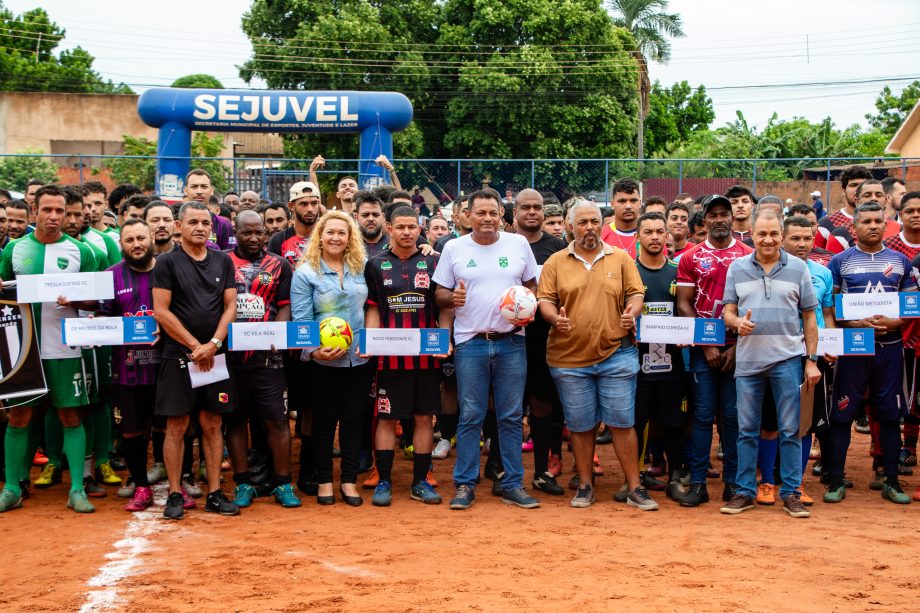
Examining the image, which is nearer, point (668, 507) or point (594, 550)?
point (594, 550)

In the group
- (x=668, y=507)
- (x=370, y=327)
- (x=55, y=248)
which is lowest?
(x=668, y=507)

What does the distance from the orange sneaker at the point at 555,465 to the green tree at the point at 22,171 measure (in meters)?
19.6

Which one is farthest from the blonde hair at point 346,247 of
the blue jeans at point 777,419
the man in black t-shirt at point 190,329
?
the blue jeans at point 777,419

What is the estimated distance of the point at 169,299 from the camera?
7.16 m

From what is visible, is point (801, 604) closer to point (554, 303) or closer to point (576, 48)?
point (554, 303)

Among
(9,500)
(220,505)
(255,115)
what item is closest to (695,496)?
(220,505)

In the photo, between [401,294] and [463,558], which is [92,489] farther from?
[463,558]

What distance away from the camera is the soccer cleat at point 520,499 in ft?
25.1

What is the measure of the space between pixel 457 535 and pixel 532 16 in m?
29.9

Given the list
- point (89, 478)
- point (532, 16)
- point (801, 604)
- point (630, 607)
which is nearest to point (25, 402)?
point (89, 478)

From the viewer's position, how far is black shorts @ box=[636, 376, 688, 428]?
25.6 feet

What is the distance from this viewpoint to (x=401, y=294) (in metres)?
7.70

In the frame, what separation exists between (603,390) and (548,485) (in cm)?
113

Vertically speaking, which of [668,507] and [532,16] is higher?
[532,16]
